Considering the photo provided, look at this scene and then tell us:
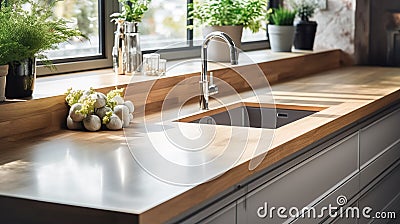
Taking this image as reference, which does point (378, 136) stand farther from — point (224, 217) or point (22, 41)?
point (22, 41)

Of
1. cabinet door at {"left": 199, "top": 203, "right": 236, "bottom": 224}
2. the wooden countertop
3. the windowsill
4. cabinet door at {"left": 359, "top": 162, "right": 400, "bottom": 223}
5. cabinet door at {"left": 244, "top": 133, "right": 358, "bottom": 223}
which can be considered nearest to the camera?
the wooden countertop

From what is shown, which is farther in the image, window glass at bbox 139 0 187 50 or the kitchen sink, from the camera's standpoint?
window glass at bbox 139 0 187 50

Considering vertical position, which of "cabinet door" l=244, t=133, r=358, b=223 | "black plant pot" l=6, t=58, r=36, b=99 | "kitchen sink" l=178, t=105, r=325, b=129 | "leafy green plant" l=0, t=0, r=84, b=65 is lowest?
"cabinet door" l=244, t=133, r=358, b=223

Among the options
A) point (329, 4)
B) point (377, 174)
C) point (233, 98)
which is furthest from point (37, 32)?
point (329, 4)

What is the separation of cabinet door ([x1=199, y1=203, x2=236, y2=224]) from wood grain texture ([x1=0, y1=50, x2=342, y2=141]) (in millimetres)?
743

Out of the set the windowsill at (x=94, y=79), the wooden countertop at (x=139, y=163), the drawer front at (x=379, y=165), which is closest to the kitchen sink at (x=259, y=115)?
the wooden countertop at (x=139, y=163)

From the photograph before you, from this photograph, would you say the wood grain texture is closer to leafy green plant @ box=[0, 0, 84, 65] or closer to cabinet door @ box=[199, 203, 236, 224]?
leafy green plant @ box=[0, 0, 84, 65]

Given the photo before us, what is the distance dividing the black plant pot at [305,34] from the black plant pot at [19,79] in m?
2.66

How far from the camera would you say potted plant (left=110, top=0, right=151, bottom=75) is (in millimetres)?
2992

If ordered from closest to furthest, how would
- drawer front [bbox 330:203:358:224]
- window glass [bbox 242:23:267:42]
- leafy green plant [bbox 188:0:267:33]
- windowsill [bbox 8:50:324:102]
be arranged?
windowsill [bbox 8:50:324:102], drawer front [bbox 330:203:358:224], leafy green plant [bbox 188:0:267:33], window glass [bbox 242:23:267:42]

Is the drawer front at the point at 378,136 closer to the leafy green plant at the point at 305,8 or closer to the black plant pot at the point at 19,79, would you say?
the leafy green plant at the point at 305,8

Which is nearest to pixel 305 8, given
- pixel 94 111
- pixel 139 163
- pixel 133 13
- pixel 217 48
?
pixel 217 48

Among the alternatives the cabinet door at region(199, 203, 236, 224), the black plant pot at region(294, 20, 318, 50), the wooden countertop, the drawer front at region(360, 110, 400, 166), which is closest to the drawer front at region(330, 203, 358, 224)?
the drawer front at region(360, 110, 400, 166)

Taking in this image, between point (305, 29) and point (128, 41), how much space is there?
6.44 ft
